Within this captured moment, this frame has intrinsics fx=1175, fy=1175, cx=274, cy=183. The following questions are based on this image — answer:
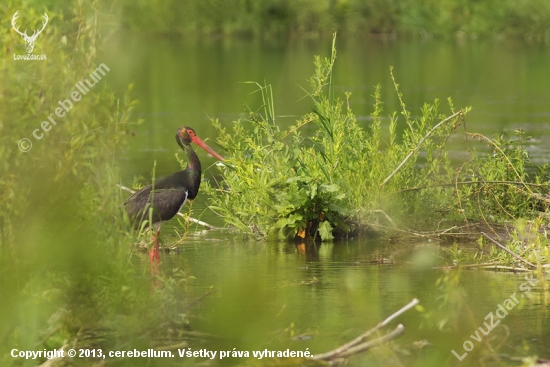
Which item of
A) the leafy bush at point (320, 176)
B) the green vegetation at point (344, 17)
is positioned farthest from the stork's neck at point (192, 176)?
the green vegetation at point (344, 17)

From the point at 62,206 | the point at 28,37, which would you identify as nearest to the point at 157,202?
the point at 62,206

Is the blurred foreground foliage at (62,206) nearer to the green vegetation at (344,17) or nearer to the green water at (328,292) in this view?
the green water at (328,292)

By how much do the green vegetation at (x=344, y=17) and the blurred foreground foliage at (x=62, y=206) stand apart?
37.2 metres

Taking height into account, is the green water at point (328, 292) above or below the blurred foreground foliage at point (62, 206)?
below

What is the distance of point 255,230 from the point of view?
34.4 feet

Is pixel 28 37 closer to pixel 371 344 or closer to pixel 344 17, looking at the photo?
pixel 371 344

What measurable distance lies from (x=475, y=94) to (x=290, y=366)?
19985mm

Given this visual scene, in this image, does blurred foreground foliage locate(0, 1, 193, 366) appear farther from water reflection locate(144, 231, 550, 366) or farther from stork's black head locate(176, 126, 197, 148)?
stork's black head locate(176, 126, 197, 148)

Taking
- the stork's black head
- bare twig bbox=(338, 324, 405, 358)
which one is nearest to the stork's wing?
the stork's black head

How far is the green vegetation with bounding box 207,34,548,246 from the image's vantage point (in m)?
10.0

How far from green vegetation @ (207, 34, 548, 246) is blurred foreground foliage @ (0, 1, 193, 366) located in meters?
3.32

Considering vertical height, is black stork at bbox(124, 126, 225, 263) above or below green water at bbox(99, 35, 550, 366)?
above

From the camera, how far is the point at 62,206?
6.41 meters

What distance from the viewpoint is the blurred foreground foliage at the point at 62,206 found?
20.7 feet
